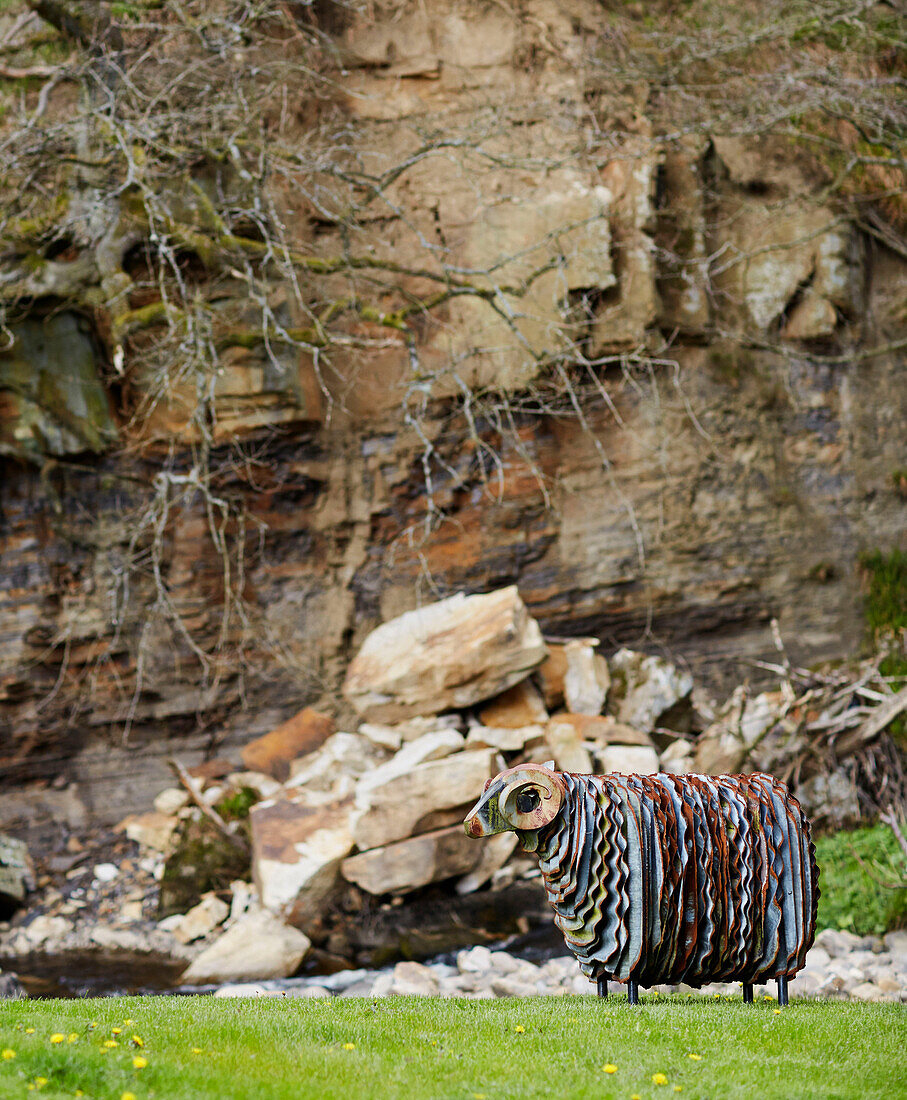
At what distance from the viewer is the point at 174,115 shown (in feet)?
28.6

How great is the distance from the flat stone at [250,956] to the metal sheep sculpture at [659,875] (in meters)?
3.91

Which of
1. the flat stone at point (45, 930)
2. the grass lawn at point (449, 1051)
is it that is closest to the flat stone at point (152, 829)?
the flat stone at point (45, 930)

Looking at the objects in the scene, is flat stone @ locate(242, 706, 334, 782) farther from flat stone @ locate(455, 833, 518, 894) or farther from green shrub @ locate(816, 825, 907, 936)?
green shrub @ locate(816, 825, 907, 936)

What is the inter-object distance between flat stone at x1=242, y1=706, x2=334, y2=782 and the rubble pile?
0.06 feet

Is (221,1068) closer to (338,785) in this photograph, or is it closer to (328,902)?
(328,902)

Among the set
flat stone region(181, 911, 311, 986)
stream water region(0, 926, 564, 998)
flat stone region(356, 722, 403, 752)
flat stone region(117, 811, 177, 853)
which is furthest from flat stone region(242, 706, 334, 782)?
flat stone region(181, 911, 311, 986)

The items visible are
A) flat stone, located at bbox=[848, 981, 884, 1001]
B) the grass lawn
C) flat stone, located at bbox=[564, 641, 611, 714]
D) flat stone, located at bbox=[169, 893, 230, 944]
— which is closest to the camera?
the grass lawn

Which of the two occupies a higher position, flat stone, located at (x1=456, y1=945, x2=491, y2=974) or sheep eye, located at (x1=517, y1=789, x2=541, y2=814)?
sheep eye, located at (x1=517, y1=789, x2=541, y2=814)

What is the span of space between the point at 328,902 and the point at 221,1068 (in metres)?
5.09

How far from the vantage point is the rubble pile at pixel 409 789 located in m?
7.98

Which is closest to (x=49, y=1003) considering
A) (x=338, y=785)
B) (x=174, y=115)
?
(x=338, y=785)

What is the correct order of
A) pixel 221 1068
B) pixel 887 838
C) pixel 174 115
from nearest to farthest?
pixel 221 1068 < pixel 887 838 < pixel 174 115

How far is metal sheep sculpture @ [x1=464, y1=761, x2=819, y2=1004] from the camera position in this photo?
153 inches

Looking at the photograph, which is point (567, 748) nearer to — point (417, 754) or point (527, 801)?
point (417, 754)
